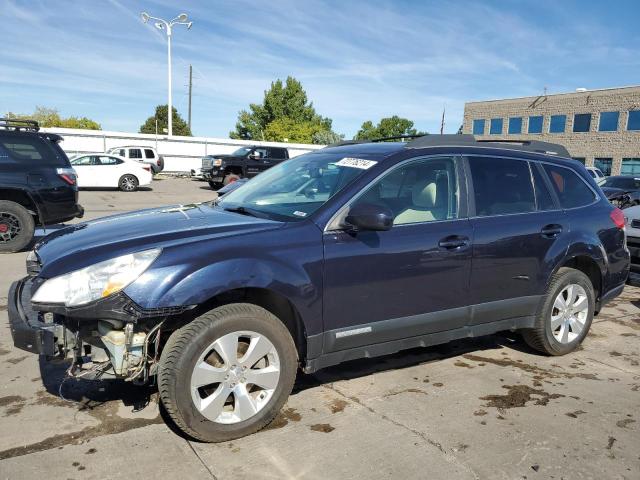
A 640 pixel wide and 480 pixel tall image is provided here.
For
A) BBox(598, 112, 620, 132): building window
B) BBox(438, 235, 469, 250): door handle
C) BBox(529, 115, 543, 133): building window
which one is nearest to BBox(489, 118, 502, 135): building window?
BBox(529, 115, 543, 133): building window

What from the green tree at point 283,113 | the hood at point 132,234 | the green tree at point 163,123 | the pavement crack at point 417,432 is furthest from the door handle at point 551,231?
the green tree at point 163,123

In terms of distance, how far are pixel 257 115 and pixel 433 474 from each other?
68.9 m

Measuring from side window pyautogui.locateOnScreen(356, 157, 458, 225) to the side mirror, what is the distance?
251 millimetres

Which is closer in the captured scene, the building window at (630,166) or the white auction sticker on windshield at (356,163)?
the white auction sticker on windshield at (356,163)

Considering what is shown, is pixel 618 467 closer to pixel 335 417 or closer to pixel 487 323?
pixel 487 323

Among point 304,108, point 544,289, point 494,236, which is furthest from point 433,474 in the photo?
point 304,108

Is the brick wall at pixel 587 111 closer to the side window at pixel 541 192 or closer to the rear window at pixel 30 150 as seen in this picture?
the side window at pixel 541 192

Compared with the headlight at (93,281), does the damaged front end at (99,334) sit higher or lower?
lower

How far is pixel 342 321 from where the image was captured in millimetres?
3389

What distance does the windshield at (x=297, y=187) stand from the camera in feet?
11.9

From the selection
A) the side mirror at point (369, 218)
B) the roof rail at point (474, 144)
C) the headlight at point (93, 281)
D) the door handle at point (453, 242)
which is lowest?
the headlight at point (93, 281)

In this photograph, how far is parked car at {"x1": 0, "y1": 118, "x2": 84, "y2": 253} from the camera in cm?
829

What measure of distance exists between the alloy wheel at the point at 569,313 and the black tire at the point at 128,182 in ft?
66.7

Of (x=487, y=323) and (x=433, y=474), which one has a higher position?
(x=487, y=323)
